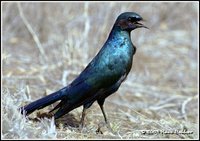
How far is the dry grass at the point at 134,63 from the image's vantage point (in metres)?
6.26

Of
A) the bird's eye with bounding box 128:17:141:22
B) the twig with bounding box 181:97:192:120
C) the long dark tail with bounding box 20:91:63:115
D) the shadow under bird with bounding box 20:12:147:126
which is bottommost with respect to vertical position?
the twig with bounding box 181:97:192:120

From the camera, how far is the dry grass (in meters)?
6.26

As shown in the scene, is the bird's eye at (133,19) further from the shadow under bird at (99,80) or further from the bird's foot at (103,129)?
the bird's foot at (103,129)

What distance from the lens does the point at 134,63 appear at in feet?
32.4

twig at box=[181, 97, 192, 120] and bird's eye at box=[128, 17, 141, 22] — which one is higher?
bird's eye at box=[128, 17, 141, 22]

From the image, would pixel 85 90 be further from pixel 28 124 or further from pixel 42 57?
pixel 42 57

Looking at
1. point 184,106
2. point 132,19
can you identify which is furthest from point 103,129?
point 184,106

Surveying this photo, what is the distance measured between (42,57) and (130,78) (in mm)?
1268

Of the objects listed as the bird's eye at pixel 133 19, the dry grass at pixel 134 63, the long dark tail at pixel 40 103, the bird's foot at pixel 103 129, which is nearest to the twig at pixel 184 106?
the dry grass at pixel 134 63

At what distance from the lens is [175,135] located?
5672mm

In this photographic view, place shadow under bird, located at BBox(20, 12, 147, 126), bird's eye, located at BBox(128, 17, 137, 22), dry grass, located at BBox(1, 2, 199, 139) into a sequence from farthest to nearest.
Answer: dry grass, located at BBox(1, 2, 199, 139), bird's eye, located at BBox(128, 17, 137, 22), shadow under bird, located at BBox(20, 12, 147, 126)

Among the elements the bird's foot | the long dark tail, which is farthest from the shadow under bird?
the bird's foot

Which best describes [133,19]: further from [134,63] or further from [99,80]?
[134,63]

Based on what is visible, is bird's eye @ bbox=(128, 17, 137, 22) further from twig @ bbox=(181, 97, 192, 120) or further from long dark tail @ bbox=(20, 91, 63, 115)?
twig @ bbox=(181, 97, 192, 120)
